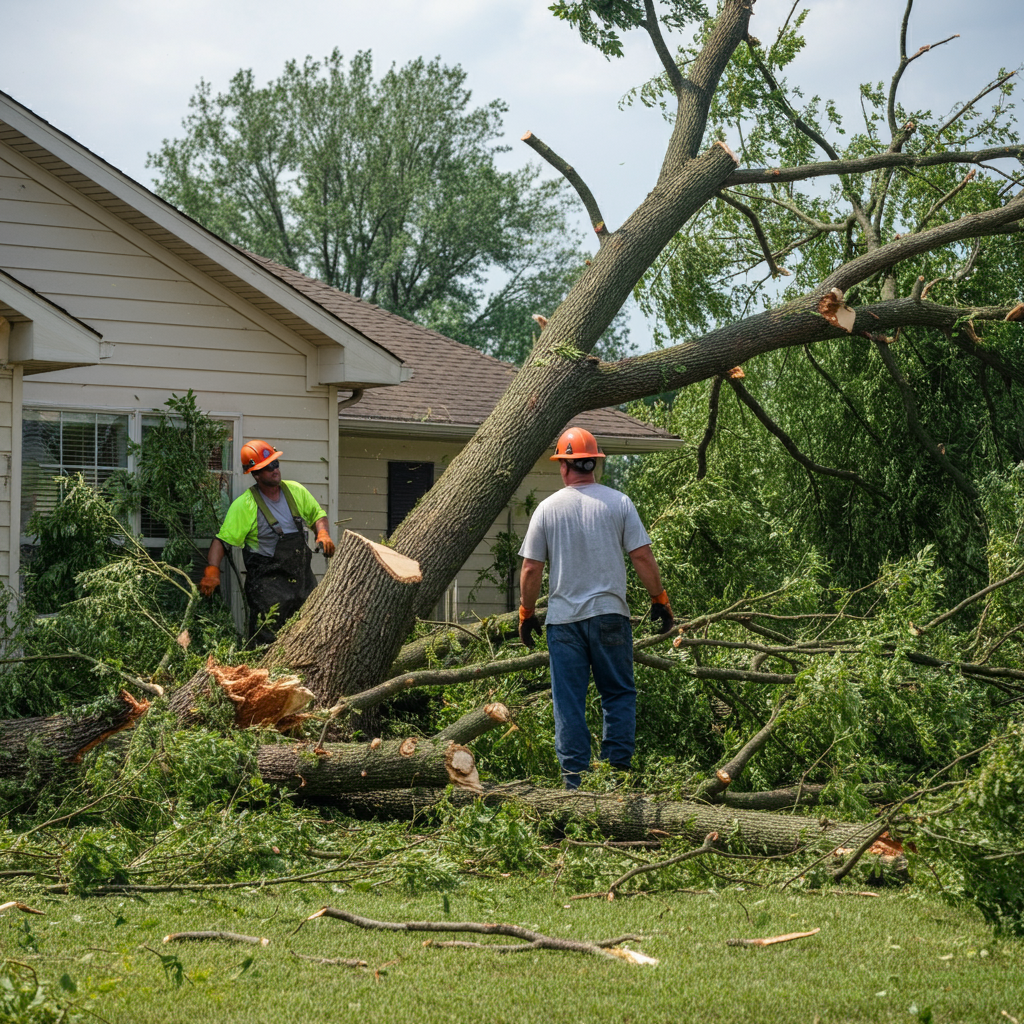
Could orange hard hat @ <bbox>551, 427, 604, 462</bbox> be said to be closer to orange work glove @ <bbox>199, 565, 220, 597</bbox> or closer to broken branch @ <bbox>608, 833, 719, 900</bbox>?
broken branch @ <bbox>608, 833, 719, 900</bbox>

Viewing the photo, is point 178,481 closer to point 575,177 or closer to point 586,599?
point 575,177

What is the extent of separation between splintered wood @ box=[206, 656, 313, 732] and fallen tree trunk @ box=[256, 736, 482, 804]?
27cm

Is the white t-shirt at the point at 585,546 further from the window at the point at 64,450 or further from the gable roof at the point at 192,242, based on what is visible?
the window at the point at 64,450

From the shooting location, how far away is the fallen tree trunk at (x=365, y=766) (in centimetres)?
512

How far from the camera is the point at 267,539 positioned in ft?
27.0

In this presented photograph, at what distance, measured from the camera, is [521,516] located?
1311 cm

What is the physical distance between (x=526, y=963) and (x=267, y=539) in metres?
5.43

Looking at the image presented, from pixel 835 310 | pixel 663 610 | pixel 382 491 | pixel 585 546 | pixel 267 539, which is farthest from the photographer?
pixel 382 491

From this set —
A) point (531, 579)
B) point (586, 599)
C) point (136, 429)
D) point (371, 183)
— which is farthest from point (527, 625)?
point (371, 183)

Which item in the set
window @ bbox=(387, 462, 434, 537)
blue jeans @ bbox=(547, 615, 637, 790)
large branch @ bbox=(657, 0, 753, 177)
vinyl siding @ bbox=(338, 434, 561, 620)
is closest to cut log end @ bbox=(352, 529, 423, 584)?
blue jeans @ bbox=(547, 615, 637, 790)

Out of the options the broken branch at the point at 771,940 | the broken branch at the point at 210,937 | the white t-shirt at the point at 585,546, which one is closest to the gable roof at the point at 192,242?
the white t-shirt at the point at 585,546

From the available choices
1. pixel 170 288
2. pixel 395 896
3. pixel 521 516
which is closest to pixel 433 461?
pixel 521 516

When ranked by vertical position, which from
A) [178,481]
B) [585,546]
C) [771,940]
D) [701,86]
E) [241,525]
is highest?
[701,86]

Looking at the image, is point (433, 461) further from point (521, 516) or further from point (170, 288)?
point (170, 288)
